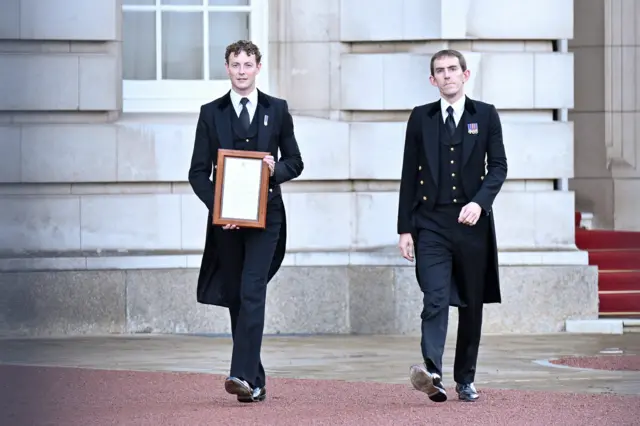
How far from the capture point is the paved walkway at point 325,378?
9133 millimetres

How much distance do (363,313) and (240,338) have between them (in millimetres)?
4622

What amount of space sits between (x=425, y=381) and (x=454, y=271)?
84 cm

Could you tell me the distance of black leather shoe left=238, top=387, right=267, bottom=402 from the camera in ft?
31.6

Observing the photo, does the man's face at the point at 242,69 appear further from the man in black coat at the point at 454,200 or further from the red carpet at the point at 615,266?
the red carpet at the point at 615,266

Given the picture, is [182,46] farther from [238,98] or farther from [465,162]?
[465,162]

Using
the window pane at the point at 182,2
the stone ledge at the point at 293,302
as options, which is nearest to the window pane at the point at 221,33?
the window pane at the point at 182,2

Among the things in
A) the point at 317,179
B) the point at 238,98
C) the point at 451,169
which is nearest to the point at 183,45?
the point at 317,179

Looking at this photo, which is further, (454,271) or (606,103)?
(606,103)

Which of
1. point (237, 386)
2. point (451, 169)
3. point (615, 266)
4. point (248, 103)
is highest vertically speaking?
point (248, 103)

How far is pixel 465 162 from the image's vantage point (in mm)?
9672

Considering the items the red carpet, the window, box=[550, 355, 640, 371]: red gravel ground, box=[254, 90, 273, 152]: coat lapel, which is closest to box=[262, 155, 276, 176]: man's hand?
box=[254, 90, 273, 152]: coat lapel

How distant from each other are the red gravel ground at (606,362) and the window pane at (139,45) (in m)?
4.94

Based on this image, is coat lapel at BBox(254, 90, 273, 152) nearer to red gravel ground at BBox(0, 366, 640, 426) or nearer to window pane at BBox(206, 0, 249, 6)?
red gravel ground at BBox(0, 366, 640, 426)

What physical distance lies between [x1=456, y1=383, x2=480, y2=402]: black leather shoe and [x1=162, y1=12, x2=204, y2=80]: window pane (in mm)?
5998
